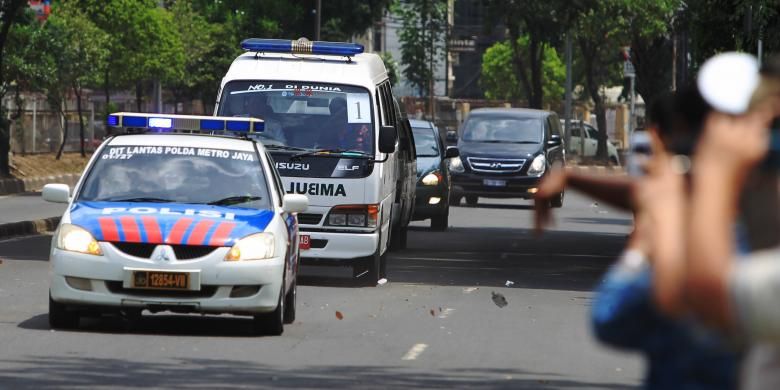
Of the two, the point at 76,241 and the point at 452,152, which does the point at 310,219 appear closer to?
the point at 76,241

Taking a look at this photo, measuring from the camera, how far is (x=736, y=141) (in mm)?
2914

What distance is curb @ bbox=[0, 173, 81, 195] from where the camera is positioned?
37.8 meters

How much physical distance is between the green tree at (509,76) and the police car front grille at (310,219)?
88.2 metres

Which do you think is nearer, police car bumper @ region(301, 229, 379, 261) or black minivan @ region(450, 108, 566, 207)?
police car bumper @ region(301, 229, 379, 261)

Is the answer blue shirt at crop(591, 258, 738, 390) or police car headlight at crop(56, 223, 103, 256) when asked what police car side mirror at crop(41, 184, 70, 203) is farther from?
blue shirt at crop(591, 258, 738, 390)

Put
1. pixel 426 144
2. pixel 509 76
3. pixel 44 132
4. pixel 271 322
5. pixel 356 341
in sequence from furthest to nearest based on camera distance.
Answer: pixel 509 76 → pixel 44 132 → pixel 426 144 → pixel 271 322 → pixel 356 341

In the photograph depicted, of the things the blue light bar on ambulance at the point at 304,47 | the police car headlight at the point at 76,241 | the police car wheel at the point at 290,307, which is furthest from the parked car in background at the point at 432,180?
the police car headlight at the point at 76,241

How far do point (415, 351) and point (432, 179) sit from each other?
1509cm

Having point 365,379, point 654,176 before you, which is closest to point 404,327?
point 365,379

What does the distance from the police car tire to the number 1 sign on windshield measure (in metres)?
5.66

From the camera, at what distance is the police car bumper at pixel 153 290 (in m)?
11.6

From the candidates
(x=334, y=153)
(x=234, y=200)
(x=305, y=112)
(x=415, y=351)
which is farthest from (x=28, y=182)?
(x=415, y=351)

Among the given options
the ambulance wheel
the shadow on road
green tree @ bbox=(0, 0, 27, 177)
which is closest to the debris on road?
the ambulance wheel

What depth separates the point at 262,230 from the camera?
39.6 feet
